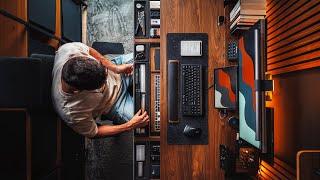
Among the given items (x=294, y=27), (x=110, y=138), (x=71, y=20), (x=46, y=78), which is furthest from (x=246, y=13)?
(x=110, y=138)

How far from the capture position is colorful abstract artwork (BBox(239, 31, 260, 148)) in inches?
68.6

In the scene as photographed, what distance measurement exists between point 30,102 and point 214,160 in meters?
1.41

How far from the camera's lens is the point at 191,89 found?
258 centimetres

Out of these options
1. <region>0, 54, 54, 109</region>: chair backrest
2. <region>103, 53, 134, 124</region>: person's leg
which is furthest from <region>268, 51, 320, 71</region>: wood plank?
<region>0, 54, 54, 109</region>: chair backrest

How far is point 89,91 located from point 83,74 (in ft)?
1.19

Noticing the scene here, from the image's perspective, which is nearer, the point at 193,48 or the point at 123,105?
the point at 193,48

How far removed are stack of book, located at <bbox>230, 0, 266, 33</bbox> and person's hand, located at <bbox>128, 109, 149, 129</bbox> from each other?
1003mm

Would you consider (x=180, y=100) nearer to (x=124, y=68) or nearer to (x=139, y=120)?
(x=139, y=120)

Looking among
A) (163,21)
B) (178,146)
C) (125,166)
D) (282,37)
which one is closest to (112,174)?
(125,166)

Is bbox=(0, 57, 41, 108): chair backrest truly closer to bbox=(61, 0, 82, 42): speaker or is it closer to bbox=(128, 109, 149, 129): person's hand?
bbox=(128, 109, 149, 129): person's hand

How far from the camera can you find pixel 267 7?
2.77 meters

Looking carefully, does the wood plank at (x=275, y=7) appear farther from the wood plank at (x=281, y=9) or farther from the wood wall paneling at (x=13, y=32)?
the wood wall paneling at (x=13, y=32)

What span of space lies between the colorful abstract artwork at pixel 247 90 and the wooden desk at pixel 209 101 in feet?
1.57

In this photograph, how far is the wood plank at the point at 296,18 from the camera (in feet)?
6.25
